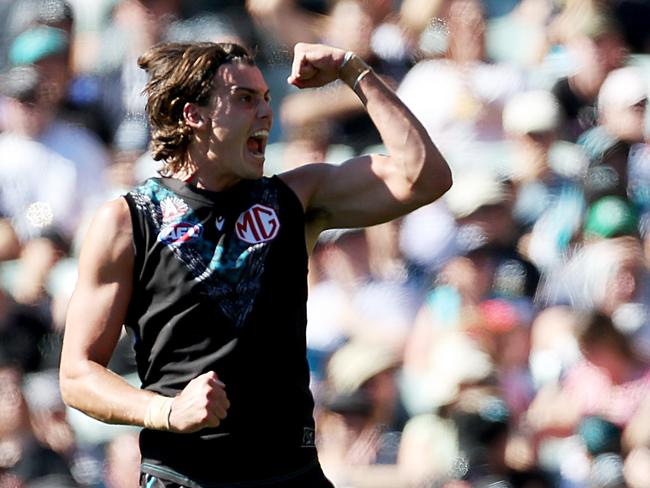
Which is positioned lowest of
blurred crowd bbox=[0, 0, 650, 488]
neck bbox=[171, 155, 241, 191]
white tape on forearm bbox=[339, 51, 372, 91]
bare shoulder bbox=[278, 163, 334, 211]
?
blurred crowd bbox=[0, 0, 650, 488]

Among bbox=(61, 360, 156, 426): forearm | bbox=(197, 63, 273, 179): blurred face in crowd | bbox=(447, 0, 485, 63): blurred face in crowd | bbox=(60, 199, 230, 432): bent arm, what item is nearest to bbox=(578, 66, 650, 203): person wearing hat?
bbox=(447, 0, 485, 63): blurred face in crowd

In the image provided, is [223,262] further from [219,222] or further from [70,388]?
[70,388]

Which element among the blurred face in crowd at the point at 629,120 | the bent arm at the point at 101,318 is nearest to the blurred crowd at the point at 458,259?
the blurred face in crowd at the point at 629,120

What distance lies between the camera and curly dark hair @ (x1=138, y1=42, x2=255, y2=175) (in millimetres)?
3371

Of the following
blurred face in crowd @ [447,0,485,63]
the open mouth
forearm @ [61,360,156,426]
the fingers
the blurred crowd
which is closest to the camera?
the fingers

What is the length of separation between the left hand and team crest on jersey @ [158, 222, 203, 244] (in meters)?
0.44

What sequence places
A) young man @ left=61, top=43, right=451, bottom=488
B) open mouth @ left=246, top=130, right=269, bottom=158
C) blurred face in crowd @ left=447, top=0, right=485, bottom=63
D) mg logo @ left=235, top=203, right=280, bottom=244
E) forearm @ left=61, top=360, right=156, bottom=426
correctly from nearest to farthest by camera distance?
1. forearm @ left=61, top=360, right=156, bottom=426
2. young man @ left=61, top=43, right=451, bottom=488
3. mg logo @ left=235, top=203, right=280, bottom=244
4. open mouth @ left=246, top=130, right=269, bottom=158
5. blurred face in crowd @ left=447, top=0, right=485, bottom=63

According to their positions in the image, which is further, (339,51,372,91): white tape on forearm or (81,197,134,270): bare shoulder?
(339,51,372,91): white tape on forearm

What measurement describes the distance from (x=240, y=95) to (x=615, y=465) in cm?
206

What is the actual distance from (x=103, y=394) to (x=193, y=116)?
77 centimetres

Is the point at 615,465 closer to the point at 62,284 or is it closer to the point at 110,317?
the point at 110,317

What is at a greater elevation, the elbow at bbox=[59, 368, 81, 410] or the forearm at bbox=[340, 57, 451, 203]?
the forearm at bbox=[340, 57, 451, 203]

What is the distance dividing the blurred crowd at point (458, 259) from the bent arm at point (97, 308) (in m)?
1.97

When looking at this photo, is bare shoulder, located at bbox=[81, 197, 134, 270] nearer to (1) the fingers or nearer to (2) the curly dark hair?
(2) the curly dark hair
